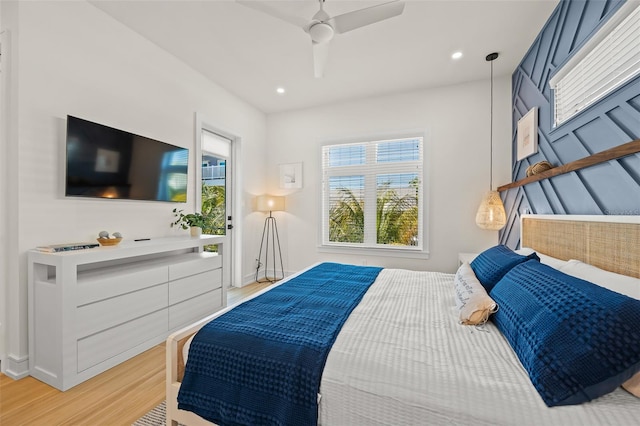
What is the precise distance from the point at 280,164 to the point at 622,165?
3847mm

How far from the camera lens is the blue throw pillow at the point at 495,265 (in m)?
1.61

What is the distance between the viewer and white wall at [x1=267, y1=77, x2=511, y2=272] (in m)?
3.35

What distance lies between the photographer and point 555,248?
76.6 inches

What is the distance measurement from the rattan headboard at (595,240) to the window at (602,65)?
2.58 feet

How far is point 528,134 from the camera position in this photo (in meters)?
2.65

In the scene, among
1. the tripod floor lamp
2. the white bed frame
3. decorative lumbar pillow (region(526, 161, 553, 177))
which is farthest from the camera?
the tripod floor lamp

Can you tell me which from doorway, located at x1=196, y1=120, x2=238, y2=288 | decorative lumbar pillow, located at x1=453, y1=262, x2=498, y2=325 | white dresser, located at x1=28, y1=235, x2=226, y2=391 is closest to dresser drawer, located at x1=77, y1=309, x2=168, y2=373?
white dresser, located at x1=28, y1=235, x2=226, y2=391

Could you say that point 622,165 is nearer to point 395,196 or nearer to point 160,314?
point 395,196

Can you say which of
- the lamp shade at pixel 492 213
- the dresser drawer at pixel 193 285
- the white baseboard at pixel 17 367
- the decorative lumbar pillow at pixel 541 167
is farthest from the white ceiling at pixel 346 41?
the white baseboard at pixel 17 367

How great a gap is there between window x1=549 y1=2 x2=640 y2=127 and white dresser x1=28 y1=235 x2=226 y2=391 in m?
3.44

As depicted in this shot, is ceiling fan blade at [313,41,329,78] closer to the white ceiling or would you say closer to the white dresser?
the white ceiling

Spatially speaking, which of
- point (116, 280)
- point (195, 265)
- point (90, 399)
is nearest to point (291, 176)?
point (195, 265)

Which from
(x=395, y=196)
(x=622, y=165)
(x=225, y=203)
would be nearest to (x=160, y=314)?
(x=225, y=203)

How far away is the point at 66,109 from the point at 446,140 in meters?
4.00
